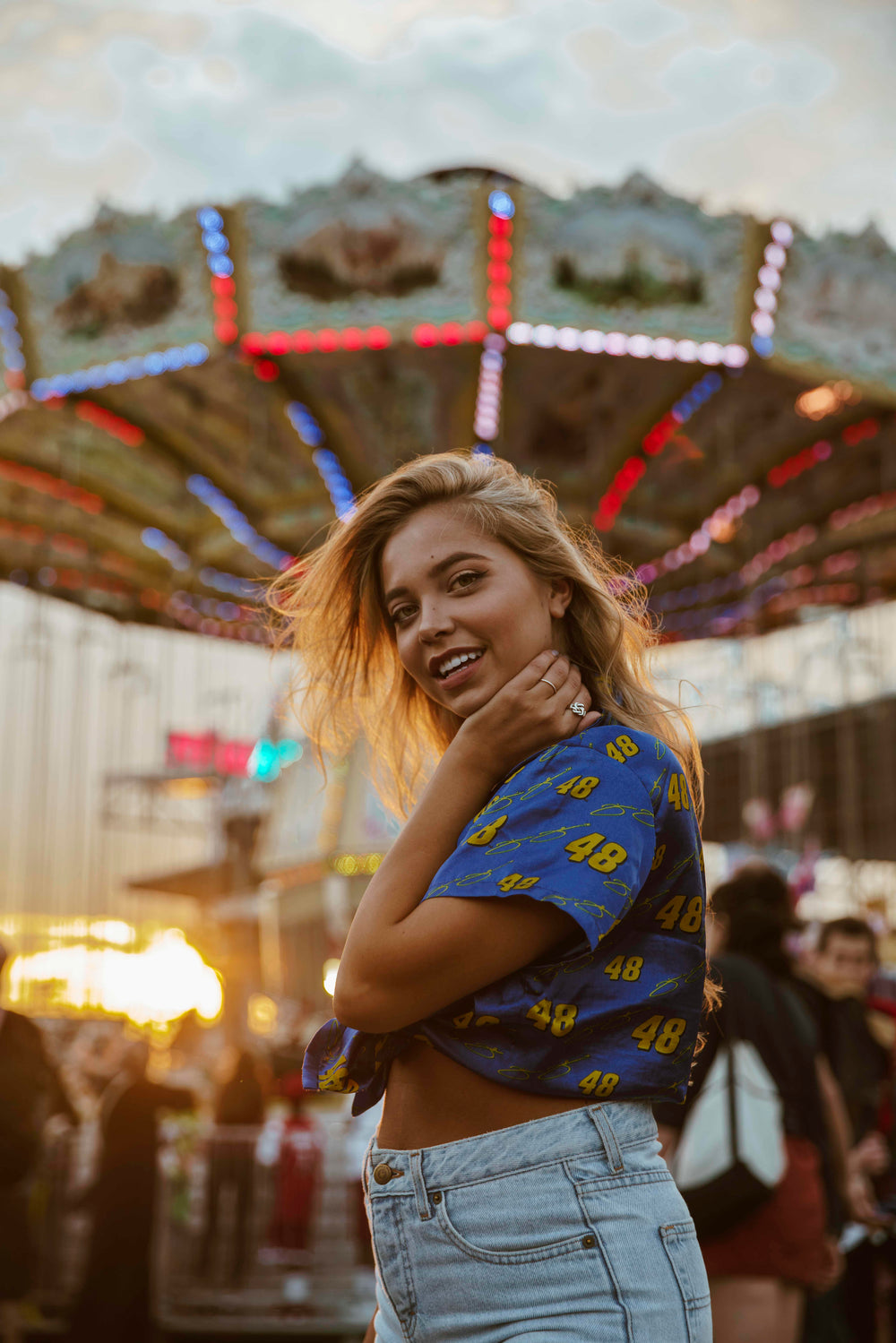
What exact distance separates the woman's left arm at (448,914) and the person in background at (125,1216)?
18.7ft

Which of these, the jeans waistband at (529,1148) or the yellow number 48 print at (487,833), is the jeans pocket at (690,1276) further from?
the yellow number 48 print at (487,833)

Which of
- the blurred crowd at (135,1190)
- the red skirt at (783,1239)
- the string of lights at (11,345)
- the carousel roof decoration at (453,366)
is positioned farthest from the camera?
the string of lights at (11,345)

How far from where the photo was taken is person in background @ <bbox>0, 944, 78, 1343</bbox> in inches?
188

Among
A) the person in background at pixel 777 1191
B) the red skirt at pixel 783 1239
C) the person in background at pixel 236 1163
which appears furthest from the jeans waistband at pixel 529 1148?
the person in background at pixel 236 1163

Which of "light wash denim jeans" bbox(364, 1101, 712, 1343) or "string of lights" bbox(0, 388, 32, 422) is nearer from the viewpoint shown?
"light wash denim jeans" bbox(364, 1101, 712, 1343)

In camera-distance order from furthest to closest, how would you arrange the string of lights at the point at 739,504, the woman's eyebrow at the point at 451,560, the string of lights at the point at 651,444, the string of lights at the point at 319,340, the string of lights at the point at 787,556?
1. the string of lights at the point at 787,556
2. the string of lights at the point at 739,504
3. the string of lights at the point at 651,444
4. the string of lights at the point at 319,340
5. the woman's eyebrow at the point at 451,560

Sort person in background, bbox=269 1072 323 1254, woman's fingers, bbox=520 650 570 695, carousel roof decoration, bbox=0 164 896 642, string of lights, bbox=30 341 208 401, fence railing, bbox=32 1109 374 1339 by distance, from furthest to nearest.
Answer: string of lights, bbox=30 341 208 401 → carousel roof decoration, bbox=0 164 896 642 → person in background, bbox=269 1072 323 1254 → fence railing, bbox=32 1109 374 1339 → woman's fingers, bbox=520 650 570 695

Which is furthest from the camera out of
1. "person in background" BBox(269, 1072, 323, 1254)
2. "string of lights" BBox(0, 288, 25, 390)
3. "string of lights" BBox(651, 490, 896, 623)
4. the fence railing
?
"string of lights" BBox(651, 490, 896, 623)

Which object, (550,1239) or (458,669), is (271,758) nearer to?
(458,669)

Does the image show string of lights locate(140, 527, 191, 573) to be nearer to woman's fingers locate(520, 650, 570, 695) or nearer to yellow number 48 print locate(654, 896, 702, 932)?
woman's fingers locate(520, 650, 570, 695)

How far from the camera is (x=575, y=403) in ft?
41.1

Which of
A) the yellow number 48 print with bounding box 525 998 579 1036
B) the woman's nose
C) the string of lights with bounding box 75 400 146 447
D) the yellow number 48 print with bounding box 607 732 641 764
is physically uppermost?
the string of lights with bounding box 75 400 146 447

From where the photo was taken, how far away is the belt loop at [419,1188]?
154cm

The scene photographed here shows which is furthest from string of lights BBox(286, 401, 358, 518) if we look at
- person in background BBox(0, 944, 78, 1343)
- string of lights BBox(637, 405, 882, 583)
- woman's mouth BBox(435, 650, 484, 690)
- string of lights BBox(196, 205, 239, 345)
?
woman's mouth BBox(435, 650, 484, 690)
